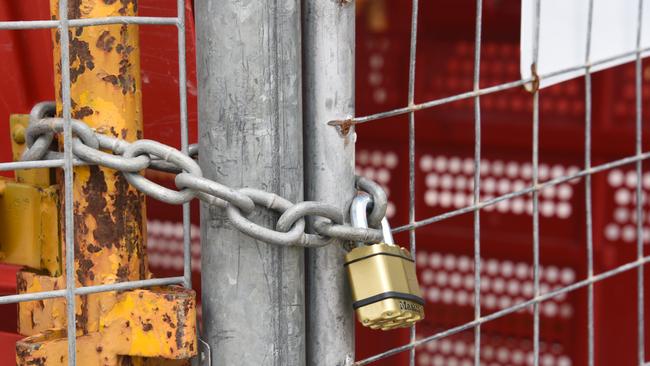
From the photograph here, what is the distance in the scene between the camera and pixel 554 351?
74.8 inches

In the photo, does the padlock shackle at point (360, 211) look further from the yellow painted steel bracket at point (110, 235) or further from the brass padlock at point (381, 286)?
the yellow painted steel bracket at point (110, 235)

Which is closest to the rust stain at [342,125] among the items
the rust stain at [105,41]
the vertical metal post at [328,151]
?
the vertical metal post at [328,151]

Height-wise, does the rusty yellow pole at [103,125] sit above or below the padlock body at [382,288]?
above

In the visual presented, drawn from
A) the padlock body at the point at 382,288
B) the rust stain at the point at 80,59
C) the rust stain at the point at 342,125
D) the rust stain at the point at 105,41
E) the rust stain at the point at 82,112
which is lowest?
the padlock body at the point at 382,288

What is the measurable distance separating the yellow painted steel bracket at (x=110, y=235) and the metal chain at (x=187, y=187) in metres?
0.04

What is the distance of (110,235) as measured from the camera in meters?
1.02

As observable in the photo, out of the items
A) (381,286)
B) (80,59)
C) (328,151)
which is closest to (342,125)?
(328,151)

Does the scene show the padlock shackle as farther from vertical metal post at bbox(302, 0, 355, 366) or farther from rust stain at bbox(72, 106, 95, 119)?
rust stain at bbox(72, 106, 95, 119)

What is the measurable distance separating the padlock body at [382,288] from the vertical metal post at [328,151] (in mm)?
37

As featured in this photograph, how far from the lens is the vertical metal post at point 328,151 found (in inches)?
41.2

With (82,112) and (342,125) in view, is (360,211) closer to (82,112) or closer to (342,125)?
(342,125)

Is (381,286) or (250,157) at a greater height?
(250,157)

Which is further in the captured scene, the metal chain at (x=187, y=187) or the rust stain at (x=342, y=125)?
the rust stain at (x=342, y=125)

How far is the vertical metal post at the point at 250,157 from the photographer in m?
1.00
